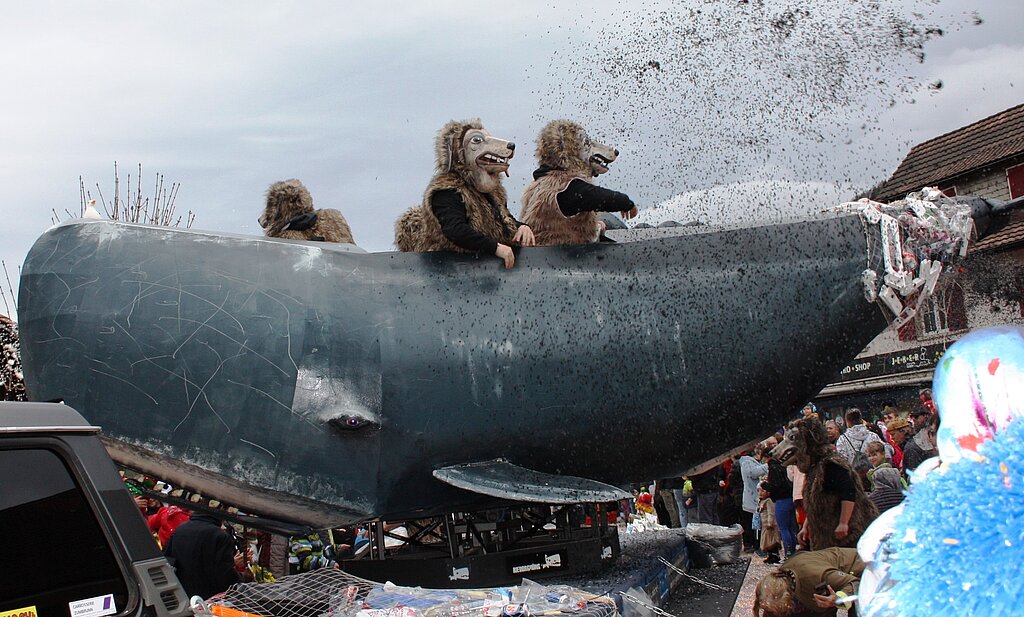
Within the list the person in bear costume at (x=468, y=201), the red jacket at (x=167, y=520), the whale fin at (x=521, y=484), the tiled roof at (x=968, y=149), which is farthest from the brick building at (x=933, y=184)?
the red jacket at (x=167, y=520)

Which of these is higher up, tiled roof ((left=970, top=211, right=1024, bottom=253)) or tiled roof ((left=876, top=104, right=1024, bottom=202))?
tiled roof ((left=876, top=104, right=1024, bottom=202))

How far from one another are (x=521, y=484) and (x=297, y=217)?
2.72 meters

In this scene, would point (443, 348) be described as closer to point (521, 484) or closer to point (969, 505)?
point (521, 484)

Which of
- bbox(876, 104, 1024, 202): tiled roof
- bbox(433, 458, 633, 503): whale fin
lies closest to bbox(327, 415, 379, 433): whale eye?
bbox(433, 458, 633, 503): whale fin

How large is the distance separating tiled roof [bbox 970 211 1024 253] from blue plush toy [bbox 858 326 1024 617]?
145 inches

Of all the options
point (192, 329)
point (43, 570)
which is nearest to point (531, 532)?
point (192, 329)

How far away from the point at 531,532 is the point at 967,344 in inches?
151

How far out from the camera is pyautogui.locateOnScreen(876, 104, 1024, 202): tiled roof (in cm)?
1509

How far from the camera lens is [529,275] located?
16.2 feet

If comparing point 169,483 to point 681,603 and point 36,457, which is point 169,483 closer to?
point 36,457

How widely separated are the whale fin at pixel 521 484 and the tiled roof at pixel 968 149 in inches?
462

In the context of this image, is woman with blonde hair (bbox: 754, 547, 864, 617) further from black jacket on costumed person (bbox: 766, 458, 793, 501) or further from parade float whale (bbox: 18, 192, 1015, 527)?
black jacket on costumed person (bbox: 766, 458, 793, 501)

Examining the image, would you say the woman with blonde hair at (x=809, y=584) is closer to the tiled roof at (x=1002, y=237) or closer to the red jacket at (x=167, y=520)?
the tiled roof at (x=1002, y=237)

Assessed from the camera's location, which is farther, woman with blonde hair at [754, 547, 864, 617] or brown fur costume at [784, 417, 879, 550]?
brown fur costume at [784, 417, 879, 550]
